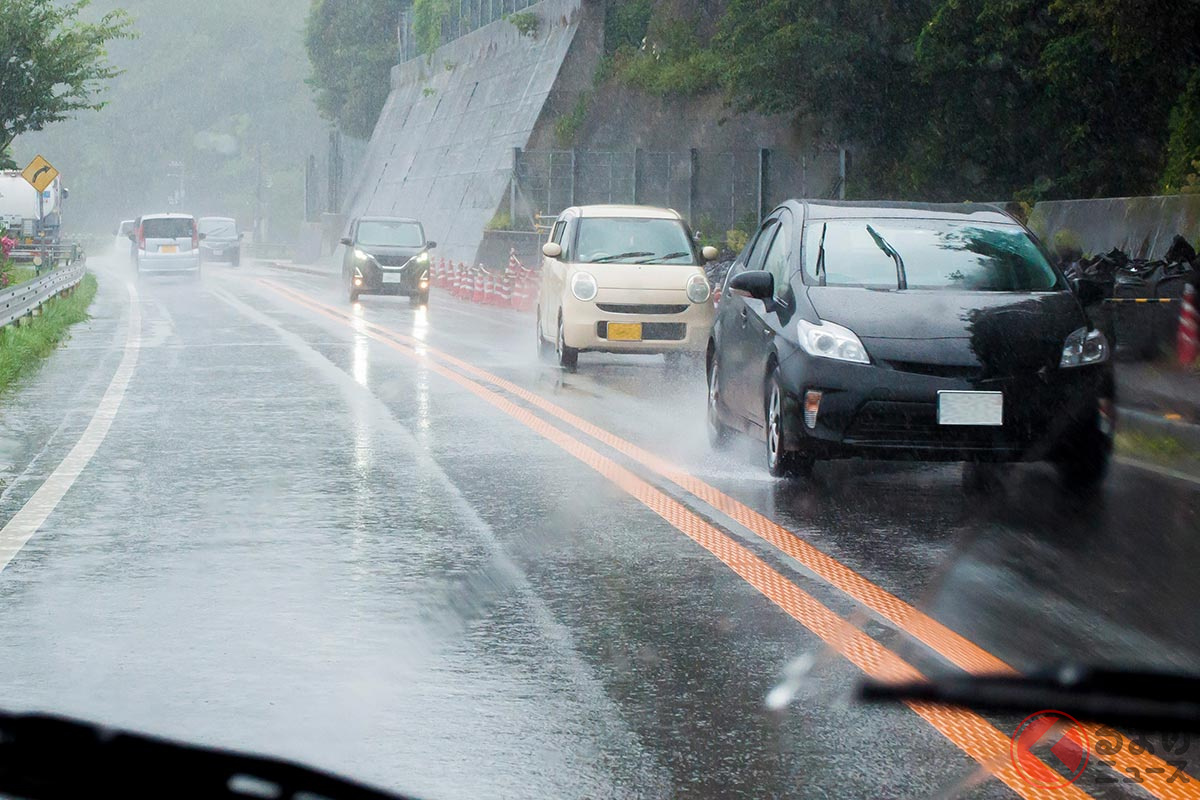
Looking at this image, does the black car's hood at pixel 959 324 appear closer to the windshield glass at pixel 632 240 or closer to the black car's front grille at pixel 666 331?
the black car's front grille at pixel 666 331

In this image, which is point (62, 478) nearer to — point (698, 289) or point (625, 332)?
point (625, 332)

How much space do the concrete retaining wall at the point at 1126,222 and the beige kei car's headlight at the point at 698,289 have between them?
206 inches

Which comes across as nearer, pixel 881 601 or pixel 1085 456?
pixel 881 601

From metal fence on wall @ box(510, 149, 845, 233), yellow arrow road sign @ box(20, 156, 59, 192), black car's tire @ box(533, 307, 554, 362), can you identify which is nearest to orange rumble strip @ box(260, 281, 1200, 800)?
black car's tire @ box(533, 307, 554, 362)

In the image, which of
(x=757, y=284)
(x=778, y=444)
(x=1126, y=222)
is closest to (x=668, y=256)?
(x=1126, y=222)

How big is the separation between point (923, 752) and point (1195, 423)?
7677 millimetres

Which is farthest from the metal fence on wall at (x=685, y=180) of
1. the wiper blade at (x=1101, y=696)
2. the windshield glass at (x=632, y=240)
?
the wiper blade at (x=1101, y=696)

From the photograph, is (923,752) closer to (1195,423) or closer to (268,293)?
(1195,423)

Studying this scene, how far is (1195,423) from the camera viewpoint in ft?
38.7

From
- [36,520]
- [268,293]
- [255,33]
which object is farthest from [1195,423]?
[255,33]

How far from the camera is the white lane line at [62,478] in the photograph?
325 inches

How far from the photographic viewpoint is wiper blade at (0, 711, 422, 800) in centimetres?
189

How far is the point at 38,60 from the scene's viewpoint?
1559 inches

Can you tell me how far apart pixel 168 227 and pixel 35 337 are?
28.8m
